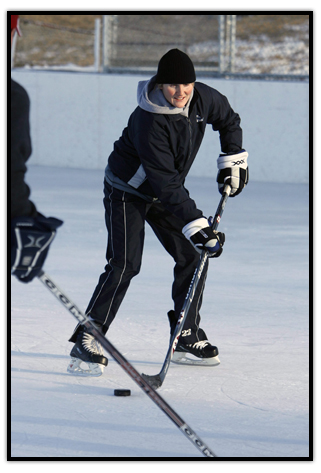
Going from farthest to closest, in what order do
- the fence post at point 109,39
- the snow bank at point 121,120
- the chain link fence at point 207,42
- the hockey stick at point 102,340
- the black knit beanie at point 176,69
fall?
the fence post at point 109,39 < the chain link fence at point 207,42 < the snow bank at point 121,120 < the black knit beanie at point 176,69 < the hockey stick at point 102,340

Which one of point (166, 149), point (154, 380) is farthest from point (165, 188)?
point (154, 380)

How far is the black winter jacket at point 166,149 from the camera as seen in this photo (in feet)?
8.27

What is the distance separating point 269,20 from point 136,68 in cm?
254

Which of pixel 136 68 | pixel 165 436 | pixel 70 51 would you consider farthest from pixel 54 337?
pixel 70 51

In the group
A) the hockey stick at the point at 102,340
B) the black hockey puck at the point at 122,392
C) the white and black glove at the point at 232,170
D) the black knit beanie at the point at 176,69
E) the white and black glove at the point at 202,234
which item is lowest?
the black hockey puck at the point at 122,392

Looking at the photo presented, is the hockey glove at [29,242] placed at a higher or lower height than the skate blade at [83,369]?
higher

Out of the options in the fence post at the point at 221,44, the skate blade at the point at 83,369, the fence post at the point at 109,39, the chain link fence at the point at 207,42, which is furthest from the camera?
the fence post at the point at 109,39

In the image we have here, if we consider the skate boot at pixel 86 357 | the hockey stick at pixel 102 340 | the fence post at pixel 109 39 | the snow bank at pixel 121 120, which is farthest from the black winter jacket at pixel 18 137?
the fence post at pixel 109 39

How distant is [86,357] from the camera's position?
2.72 m

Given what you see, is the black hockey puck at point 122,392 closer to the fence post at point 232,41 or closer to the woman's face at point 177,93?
the woman's face at point 177,93

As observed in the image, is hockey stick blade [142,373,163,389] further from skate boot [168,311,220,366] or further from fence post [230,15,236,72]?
fence post [230,15,236,72]

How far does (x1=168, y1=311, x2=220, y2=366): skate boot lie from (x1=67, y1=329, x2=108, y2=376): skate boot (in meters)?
0.30

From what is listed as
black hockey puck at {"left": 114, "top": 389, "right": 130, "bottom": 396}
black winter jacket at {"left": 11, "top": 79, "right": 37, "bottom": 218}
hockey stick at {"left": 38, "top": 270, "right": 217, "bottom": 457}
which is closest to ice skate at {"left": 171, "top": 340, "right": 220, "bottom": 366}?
black hockey puck at {"left": 114, "top": 389, "right": 130, "bottom": 396}

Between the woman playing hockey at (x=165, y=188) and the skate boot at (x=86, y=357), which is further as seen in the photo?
the skate boot at (x=86, y=357)
